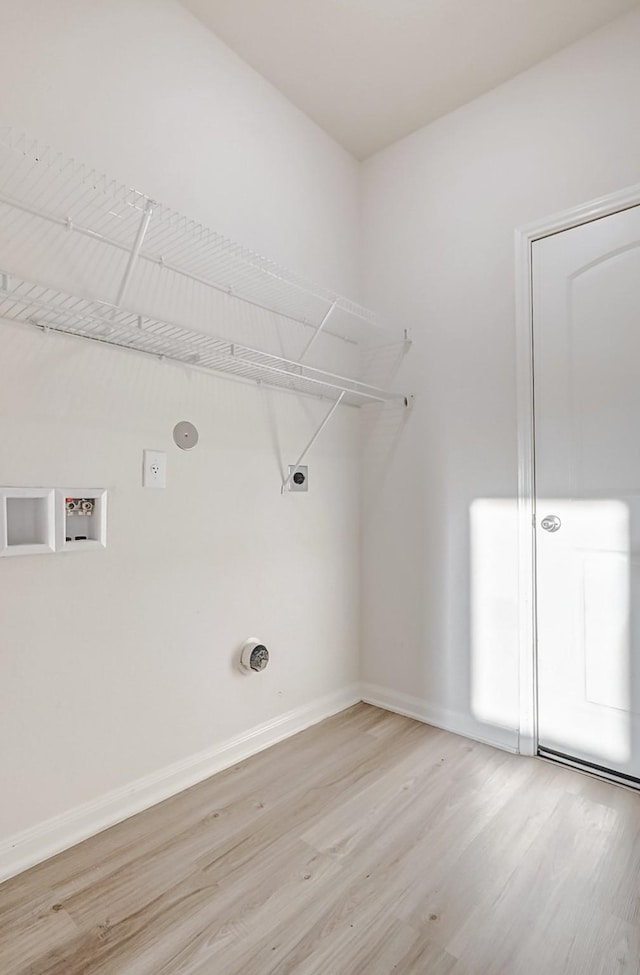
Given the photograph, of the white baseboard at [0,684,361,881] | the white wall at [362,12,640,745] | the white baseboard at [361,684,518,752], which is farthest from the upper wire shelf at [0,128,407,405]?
the white baseboard at [361,684,518,752]

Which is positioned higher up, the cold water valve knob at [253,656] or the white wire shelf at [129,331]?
the white wire shelf at [129,331]

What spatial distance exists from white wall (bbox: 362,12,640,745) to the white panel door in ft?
0.40

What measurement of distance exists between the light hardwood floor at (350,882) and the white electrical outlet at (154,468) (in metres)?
1.01

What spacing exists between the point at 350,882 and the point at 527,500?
1355mm

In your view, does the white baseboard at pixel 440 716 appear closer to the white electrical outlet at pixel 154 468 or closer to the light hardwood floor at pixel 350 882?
the light hardwood floor at pixel 350 882

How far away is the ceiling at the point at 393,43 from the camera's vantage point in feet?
5.85

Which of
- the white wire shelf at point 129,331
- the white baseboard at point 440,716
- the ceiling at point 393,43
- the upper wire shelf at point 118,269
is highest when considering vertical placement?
the ceiling at point 393,43

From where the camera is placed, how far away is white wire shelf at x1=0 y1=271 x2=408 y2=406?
1.31 metres

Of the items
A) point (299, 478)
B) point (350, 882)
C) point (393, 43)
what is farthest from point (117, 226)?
point (350, 882)

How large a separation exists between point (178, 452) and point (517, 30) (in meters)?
1.93

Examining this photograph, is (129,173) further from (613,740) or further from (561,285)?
(613,740)

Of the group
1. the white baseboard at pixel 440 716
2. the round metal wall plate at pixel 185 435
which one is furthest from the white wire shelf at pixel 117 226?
the white baseboard at pixel 440 716

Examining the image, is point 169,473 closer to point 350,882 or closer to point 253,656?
point 253,656

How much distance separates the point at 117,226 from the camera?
A: 156 cm
